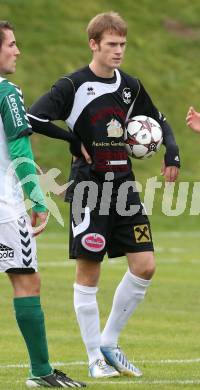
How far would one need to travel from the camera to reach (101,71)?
902 cm

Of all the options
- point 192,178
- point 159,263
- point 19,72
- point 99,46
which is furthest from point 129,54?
point 99,46

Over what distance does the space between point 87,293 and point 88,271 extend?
0.16 meters

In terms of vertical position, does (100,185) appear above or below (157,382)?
above

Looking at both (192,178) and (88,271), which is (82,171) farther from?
(192,178)

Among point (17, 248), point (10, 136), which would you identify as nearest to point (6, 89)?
point (10, 136)

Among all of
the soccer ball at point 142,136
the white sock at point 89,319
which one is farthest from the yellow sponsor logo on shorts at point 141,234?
the soccer ball at point 142,136

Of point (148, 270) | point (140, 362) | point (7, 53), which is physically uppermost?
point (7, 53)

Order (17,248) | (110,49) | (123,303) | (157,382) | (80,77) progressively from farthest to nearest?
(123,303), (80,77), (110,49), (157,382), (17,248)

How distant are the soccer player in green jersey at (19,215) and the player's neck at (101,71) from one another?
45.6 inches

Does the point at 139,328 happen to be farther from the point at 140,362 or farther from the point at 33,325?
the point at 33,325

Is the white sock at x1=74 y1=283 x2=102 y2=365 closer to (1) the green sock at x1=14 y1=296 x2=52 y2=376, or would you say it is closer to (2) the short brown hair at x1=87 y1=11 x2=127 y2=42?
(1) the green sock at x1=14 y1=296 x2=52 y2=376

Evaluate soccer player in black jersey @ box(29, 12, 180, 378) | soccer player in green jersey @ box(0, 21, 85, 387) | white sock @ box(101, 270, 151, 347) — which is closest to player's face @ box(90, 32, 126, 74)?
soccer player in black jersey @ box(29, 12, 180, 378)

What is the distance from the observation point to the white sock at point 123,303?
29.6 feet

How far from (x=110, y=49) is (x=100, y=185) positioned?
3.25 ft
